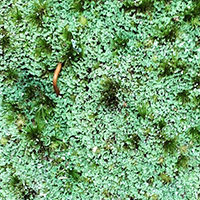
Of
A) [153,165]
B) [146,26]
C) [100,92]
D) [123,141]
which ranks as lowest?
[153,165]

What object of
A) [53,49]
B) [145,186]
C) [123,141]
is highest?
[53,49]

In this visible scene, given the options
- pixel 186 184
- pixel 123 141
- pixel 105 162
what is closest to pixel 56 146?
pixel 105 162

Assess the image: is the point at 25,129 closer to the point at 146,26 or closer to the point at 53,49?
the point at 53,49

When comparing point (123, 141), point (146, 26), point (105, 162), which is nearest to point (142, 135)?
point (123, 141)

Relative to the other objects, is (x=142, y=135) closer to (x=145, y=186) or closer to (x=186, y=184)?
(x=145, y=186)

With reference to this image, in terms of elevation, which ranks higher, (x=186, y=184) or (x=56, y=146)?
(x=56, y=146)

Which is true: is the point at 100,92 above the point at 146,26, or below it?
below
